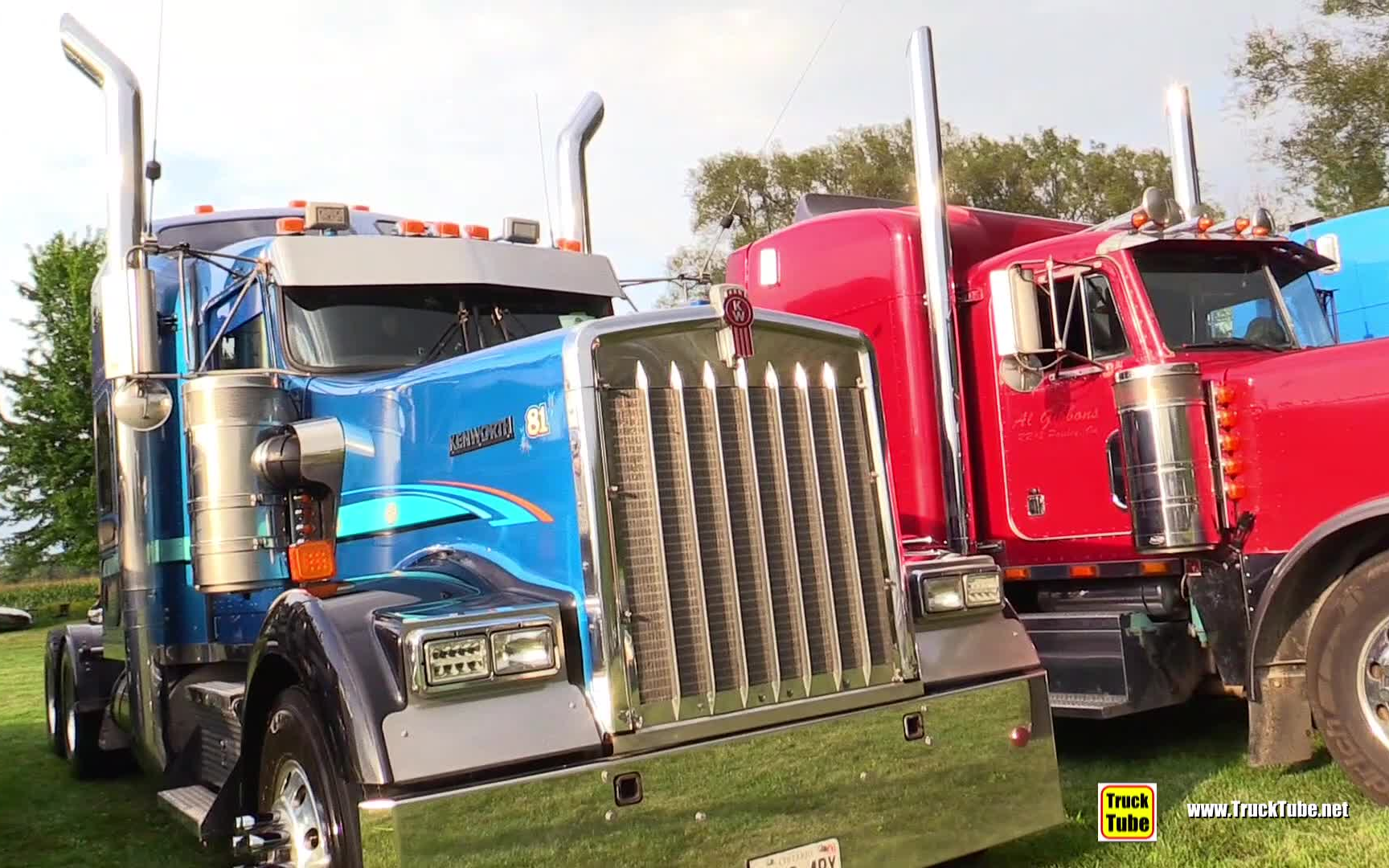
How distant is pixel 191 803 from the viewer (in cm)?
479

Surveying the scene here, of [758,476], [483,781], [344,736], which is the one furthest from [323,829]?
[758,476]

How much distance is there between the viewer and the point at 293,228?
5.45 m

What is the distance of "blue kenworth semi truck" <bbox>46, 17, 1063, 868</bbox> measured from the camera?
3459mm

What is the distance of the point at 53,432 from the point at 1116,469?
34.6 m

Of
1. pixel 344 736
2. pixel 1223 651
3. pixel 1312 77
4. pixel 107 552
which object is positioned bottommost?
pixel 1223 651

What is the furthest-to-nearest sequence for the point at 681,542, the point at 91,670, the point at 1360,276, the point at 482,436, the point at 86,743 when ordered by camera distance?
the point at 1360,276 → the point at 91,670 → the point at 86,743 → the point at 482,436 → the point at 681,542

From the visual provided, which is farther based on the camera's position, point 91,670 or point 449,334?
point 91,670

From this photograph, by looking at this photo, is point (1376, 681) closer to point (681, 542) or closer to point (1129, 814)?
point (1129, 814)

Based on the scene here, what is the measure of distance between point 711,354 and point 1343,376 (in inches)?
119

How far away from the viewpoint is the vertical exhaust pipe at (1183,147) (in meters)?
8.26

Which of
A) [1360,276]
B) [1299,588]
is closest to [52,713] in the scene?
[1299,588]

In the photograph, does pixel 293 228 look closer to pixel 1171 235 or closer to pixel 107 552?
pixel 107 552

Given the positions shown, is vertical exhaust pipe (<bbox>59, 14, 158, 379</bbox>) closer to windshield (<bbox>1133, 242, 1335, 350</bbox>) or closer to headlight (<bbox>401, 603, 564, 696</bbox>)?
headlight (<bbox>401, 603, 564, 696</bbox>)

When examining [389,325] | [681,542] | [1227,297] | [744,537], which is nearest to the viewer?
[681,542]
